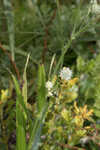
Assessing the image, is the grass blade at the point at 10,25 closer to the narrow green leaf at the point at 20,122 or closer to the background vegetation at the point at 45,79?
the background vegetation at the point at 45,79

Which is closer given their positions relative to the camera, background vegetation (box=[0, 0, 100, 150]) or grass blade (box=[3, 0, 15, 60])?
background vegetation (box=[0, 0, 100, 150])

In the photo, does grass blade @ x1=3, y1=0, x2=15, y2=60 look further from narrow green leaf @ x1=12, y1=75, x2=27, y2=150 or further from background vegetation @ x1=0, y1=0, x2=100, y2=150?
narrow green leaf @ x1=12, y1=75, x2=27, y2=150

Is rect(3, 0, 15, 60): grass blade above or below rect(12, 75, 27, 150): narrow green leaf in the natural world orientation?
above

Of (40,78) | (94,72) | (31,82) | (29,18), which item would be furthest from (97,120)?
(29,18)

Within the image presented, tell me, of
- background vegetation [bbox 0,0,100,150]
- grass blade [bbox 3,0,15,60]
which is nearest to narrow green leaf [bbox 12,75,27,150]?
background vegetation [bbox 0,0,100,150]

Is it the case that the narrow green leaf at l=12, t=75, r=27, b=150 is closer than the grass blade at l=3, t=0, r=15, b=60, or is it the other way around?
the narrow green leaf at l=12, t=75, r=27, b=150

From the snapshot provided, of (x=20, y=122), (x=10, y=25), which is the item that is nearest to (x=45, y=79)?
(x=20, y=122)

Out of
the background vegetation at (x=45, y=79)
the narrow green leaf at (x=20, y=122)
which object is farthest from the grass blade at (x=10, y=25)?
the narrow green leaf at (x=20, y=122)

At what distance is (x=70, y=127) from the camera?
75 cm

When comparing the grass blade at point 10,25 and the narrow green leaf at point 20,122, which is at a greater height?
the grass blade at point 10,25

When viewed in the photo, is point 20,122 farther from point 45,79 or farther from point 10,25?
point 10,25

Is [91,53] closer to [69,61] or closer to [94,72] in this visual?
[69,61]

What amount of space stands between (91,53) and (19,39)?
434 millimetres

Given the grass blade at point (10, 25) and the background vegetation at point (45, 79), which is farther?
the grass blade at point (10, 25)
